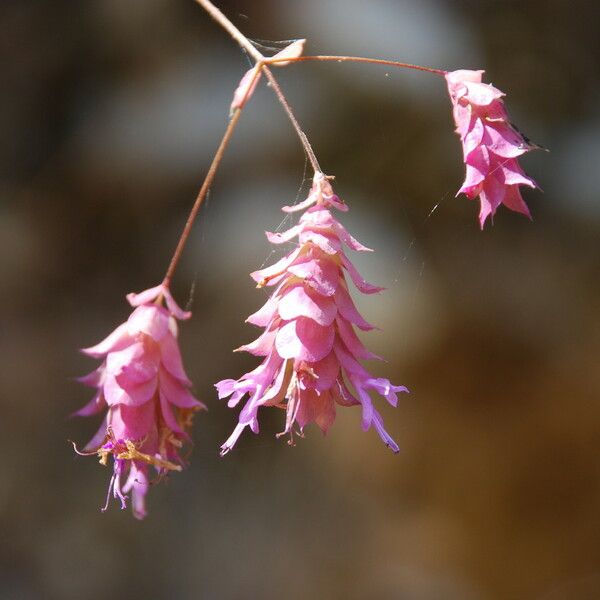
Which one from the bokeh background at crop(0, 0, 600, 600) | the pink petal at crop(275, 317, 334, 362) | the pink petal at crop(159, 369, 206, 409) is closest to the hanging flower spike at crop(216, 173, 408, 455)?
the pink petal at crop(275, 317, 334, 362)

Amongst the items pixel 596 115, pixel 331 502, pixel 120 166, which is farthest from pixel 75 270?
pixel 596 115

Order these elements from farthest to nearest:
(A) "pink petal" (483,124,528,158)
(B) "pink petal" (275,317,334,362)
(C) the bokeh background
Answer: (C) the bokeh background
(A) "pink petal" (483,124,528,158)
(B) "pink petal" (275,317,334,362)

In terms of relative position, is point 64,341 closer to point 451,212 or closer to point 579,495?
point 451,212

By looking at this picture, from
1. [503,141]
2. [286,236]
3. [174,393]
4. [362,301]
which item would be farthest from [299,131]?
[362,301]

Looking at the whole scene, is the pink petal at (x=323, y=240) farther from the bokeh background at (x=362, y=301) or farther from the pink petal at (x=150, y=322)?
the bokeh background at (x=362, y=301)

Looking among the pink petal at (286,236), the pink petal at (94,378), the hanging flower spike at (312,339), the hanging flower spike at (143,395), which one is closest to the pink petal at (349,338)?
the hanging flower spike at (312,339)

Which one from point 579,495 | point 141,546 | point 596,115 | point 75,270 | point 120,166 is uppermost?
point 596,115

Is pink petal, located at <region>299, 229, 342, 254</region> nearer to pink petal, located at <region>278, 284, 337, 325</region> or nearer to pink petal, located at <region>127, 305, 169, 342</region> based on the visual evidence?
pink petal, located at <region>278, 284, 337, 325</region>
